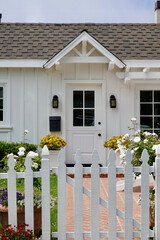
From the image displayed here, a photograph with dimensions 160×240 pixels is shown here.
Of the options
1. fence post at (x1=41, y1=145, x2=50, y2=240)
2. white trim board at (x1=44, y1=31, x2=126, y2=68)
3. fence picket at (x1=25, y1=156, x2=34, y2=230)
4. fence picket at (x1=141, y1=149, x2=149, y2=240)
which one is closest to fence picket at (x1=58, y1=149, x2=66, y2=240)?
fence post at (x1=41, y1=145, x2=50, y2=240)

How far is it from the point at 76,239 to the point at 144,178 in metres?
1.05

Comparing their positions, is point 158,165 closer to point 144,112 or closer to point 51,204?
point 51,204

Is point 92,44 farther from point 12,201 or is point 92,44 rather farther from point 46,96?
point 12,201

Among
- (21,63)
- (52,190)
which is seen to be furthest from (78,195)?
(21,63)

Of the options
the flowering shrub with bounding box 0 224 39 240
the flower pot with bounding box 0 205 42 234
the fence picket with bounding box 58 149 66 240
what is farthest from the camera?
the flower pot with bounding box 0 205 42 234

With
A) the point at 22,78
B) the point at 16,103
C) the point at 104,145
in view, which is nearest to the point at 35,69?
the point at 22,78

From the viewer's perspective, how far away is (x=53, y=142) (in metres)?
9.08

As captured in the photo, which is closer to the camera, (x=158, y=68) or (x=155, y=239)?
(x=155, y=239)

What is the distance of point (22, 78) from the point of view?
982 cm

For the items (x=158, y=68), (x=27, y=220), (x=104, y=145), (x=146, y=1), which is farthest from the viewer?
(x=146, y=1)

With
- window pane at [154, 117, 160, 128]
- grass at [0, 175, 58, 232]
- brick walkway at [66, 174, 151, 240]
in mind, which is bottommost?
brick walkway at [66, 174, 151, 240]

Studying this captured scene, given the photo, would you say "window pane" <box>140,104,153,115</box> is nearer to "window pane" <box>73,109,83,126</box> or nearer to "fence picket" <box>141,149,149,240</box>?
"window pane" <box>73,109,83,126</box>

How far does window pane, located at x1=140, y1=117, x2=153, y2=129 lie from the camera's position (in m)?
10.0

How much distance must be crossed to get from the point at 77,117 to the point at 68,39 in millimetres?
2572
